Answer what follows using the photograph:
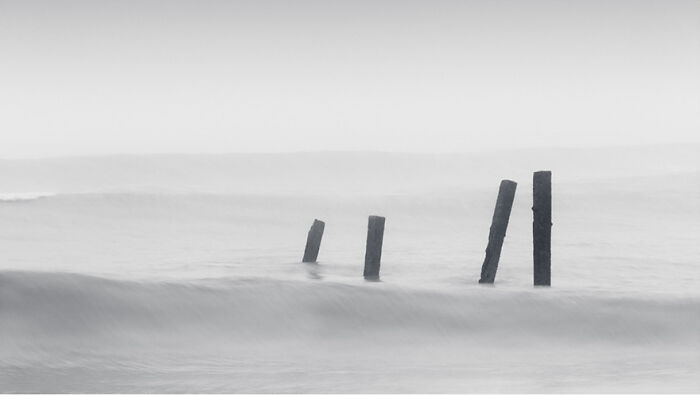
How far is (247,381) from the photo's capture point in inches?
444

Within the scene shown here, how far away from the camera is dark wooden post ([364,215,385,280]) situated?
1566cm

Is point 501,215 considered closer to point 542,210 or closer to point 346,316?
point 542,210

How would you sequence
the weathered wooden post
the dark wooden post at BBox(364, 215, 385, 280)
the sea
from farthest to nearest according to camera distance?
the dark wooden post at BBox(364, 215, 385, 280) < the weathered wooden post < the sea

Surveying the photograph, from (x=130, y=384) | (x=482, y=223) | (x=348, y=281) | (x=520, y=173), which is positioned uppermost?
(x=520, y=173)

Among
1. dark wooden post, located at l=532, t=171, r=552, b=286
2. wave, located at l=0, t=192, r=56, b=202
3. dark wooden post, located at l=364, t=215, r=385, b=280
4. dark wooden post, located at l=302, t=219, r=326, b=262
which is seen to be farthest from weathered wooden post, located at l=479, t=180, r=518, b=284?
wave, located at l=0, t=192, r=56, b=202

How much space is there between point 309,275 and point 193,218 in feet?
48.1

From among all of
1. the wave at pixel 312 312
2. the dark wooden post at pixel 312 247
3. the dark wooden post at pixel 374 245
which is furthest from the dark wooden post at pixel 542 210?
the dark wooden post at pixel 312 247

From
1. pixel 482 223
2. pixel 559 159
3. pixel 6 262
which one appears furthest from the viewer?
pixel 559 159

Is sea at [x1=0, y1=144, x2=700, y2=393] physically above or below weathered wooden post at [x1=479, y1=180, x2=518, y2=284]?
below

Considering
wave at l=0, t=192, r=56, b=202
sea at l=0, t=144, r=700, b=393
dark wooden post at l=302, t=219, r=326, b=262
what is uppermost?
wave at l=0, t=192, r=56, b=202

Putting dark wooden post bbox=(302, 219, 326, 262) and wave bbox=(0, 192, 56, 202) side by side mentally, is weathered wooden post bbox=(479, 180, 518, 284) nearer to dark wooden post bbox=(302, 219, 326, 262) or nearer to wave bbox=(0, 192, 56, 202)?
dark wooden post bbox=(302, 219, 326, 262)

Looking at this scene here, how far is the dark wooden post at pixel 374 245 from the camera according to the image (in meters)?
15.7

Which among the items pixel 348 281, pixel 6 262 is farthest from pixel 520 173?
pixel 348 281

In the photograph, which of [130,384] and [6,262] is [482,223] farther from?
[130,384]
